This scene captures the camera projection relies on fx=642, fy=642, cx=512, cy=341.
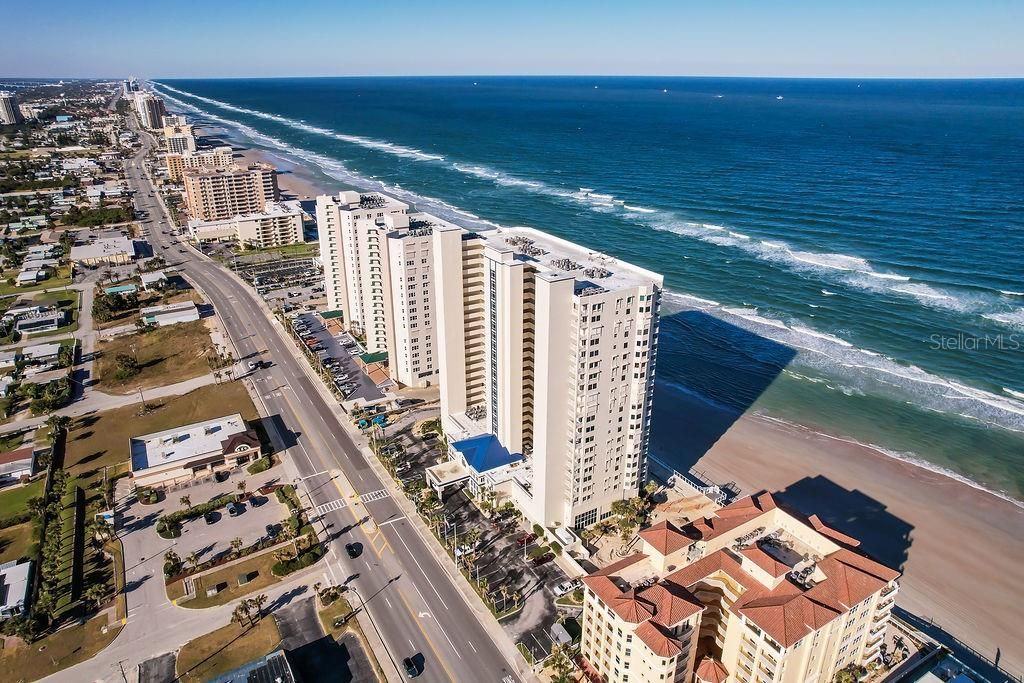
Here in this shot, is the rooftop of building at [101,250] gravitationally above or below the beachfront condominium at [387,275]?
below

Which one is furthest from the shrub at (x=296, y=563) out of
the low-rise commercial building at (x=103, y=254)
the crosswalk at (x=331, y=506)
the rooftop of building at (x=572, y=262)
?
the low-rise commercial building at (x=103, y=254)

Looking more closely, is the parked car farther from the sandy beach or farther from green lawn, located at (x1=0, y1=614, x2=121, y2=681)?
green lawn, located at (x1=0, y1=614, x2=121, y2=681)

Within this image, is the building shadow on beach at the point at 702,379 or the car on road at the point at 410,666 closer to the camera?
the car on road at the point at 410,666

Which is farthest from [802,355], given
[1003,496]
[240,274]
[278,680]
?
[240,274]

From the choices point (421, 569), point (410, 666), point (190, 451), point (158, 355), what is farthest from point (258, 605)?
point (158, 355)

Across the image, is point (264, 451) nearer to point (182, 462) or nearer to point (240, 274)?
point (182, 462)

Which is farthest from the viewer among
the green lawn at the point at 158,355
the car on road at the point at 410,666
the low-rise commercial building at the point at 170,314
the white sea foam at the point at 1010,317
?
the low-rise commercial building at the point at 170,314

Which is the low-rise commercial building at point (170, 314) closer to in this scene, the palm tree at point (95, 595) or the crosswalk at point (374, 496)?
the crosswalk at point (374, 496)

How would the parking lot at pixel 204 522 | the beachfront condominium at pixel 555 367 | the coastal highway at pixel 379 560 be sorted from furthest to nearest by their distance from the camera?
the parking lot at pixel 204 522 → the beachfront condominium at pixel 555 367 → the coastal highway at pixel 379 560

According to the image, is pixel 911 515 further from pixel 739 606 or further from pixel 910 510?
pixel 739 606
